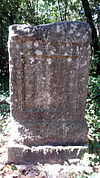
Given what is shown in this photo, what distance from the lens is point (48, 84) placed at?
2.15 metres

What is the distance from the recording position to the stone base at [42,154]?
212 cm

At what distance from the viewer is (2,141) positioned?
8.59 ft

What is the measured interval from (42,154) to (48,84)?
86cm

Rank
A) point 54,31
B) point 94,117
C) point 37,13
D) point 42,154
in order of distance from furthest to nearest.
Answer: point 37,13, point 94,117, point 42,154, point 54,31

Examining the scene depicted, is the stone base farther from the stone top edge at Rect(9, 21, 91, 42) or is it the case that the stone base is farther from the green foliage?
the stone top edge at Rect(9, 21, 91, 42)

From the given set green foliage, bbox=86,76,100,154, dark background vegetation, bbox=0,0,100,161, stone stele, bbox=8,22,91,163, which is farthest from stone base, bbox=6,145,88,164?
dark background vegetation, bbox=0,0,100,161

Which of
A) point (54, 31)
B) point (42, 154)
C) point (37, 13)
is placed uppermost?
point (37, 13)

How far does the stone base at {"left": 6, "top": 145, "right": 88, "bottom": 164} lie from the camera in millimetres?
2123

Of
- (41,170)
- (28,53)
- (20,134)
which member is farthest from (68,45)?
(41,170)

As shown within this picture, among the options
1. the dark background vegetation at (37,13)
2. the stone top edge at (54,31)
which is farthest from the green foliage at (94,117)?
the dark background vegetation at (37,13)

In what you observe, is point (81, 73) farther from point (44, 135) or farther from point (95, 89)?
point (95, 89)

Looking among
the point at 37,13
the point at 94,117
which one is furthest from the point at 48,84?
the point at 37,13

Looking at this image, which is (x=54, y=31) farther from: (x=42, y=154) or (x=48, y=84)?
(x=42, y=154)

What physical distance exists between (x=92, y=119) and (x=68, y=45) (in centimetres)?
160
